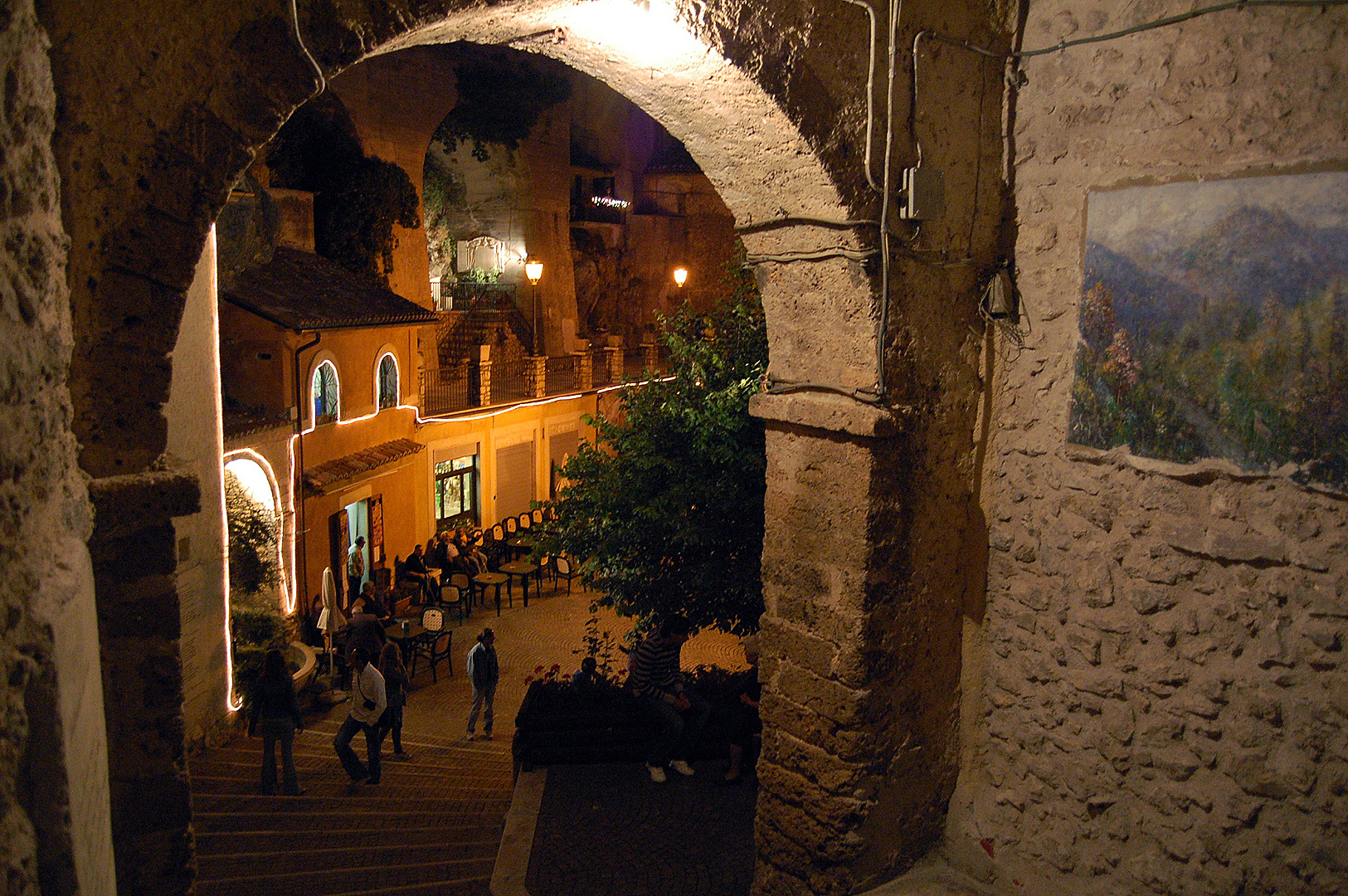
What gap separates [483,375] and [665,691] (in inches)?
453

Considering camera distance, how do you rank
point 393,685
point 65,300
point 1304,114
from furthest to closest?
point 393,685
point 1304,114
point 65,300

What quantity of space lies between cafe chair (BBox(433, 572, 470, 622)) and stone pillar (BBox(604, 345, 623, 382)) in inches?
339

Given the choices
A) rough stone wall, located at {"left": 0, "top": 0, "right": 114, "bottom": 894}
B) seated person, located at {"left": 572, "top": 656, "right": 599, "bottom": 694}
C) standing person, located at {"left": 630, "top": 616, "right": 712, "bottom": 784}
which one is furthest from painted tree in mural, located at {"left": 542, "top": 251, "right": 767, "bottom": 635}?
rough stone wall, located at {"left": 0, "top": 0, "right": 114, "bottom": 894}

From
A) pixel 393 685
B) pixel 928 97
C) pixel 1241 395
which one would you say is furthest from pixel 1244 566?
pixel 393 685

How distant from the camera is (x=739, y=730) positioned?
721cm

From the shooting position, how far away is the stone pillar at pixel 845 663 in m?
3.74

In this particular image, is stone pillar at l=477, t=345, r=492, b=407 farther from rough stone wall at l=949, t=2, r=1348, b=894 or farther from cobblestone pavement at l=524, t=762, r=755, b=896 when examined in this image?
rough stone wall at l=949, t=2, r=1348, b=894

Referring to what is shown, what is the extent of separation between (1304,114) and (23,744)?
3.52 m

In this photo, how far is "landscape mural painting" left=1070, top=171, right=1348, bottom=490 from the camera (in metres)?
2.85

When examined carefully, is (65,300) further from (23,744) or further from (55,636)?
(23,744)

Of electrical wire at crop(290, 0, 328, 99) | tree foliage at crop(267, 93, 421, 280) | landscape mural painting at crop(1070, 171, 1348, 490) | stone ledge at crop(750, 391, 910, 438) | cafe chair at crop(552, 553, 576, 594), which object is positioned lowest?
cafe chair at crop(552, 553, 576, 594)

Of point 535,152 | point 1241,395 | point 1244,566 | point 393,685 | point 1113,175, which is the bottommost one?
point 393,685

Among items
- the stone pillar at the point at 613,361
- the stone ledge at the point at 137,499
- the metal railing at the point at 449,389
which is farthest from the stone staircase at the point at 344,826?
the stone pillar at the point at 613,361

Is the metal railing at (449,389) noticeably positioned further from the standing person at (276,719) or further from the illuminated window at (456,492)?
the standing person at (276,719)
